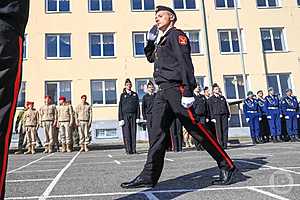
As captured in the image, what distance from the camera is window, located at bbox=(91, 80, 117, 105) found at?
21.6 metres

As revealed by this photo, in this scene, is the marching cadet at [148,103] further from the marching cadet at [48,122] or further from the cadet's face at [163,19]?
the cadet's face at [163,19]

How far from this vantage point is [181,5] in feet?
77.3

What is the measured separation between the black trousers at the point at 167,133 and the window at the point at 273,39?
20.8 m

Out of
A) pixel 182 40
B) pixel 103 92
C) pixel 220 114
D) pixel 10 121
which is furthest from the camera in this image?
pixel 103 92

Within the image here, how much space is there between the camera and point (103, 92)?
2158cm

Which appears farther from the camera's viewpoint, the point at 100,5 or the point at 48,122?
the point at 100,5

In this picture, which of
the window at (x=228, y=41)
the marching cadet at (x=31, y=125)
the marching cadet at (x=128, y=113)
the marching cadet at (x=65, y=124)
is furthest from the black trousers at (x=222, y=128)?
the window at (x=228, y=41)

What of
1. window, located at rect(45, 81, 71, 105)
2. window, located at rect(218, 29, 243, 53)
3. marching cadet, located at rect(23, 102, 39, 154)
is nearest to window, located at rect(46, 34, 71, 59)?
window, located at rect(45, 81, 71, 105)

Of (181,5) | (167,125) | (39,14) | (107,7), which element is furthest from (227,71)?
(167,125)

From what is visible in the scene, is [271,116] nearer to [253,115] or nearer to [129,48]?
[253,115]

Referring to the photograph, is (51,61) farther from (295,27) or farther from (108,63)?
(295,27)

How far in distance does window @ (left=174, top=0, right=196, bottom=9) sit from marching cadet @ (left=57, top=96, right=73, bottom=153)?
1253cm

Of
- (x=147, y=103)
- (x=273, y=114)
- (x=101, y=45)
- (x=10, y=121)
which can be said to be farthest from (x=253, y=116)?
(x=10, y=121)

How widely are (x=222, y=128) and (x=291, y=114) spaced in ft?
17.7
